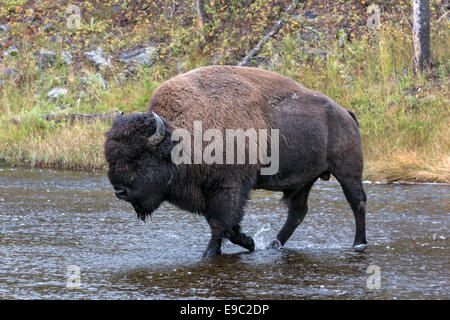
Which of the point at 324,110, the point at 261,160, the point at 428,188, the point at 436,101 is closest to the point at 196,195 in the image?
the point at 261,160

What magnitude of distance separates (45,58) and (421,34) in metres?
9.85

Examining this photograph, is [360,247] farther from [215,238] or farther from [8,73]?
[8,73]

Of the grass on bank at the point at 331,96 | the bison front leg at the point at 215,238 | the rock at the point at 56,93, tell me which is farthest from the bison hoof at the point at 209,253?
the rock at the point at 56,93

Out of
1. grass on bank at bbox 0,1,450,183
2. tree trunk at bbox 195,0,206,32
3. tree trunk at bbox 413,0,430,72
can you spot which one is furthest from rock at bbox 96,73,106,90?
tree trunk at bbox 413,0,430,72

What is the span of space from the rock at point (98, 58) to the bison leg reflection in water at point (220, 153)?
1149cm

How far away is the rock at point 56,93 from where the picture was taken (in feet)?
57.8

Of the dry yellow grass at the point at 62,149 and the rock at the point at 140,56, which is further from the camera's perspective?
the rock at the point at 140,56

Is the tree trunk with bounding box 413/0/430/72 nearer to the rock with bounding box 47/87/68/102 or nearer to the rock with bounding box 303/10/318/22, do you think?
the rock with bounding box 303/10/318/22

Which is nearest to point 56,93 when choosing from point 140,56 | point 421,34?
point 140,56

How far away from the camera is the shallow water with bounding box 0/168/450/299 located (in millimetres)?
5703

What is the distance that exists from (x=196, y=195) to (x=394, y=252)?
2047 millimetres

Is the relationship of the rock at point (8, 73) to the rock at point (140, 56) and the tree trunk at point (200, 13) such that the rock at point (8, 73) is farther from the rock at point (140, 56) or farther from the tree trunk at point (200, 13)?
the tree trunk at point (200, 13)

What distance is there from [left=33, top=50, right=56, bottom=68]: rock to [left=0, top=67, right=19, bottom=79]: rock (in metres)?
0.66

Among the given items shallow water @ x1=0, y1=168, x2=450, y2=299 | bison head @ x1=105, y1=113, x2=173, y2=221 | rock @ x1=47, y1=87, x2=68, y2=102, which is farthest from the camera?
rock @ x1=47, y1=87, x2=68, y2=102
